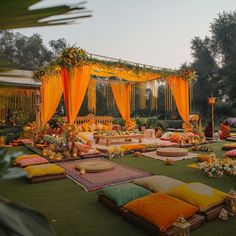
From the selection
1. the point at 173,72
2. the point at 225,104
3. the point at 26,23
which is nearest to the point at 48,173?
the point at 26,23

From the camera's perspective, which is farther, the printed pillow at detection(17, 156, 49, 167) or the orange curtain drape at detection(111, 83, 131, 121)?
the orange curtain drape at detection(111, 83, 131, 121)

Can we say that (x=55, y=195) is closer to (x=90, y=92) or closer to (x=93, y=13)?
(x=93, y=13)

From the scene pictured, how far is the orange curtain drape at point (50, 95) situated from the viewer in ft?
27.4

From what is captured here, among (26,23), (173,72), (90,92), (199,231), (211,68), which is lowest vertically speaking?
(199,231)

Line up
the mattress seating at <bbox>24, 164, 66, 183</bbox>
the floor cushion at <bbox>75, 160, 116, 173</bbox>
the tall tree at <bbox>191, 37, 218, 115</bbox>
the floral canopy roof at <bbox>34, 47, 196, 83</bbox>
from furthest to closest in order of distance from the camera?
the tall tree at <bbox>191, 37, 218, 115</bbox> → the floral canopy roof at <bbox>34, 47, 196, 83</bbox> → the floor cushion at <bbox>75, 160, 116, 173</bbox> → the mattress seating at <bbox>24, 164, 66, 183</bbox>

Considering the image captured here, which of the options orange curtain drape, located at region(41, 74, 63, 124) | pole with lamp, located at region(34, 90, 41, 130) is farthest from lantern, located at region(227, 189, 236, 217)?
pole with lamp, located at region(34, 90, 41, 130)

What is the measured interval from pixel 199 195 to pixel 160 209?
0.65 m

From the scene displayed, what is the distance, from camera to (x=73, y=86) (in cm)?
671

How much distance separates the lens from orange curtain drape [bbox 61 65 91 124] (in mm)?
6676

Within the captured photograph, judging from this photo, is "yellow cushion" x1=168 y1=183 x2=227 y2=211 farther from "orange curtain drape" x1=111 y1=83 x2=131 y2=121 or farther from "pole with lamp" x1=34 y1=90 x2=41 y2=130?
"orange curtain drape" x1=111 y1=83 x2=131 y2=121

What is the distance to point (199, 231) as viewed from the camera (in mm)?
2572

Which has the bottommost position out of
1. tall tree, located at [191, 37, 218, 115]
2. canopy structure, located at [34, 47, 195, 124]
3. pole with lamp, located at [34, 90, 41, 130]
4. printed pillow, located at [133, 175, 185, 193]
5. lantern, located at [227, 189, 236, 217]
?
lantern, located at [227, 189, 236, 217]

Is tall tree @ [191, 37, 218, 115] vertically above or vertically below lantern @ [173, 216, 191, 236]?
above

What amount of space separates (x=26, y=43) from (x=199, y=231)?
22733mm
